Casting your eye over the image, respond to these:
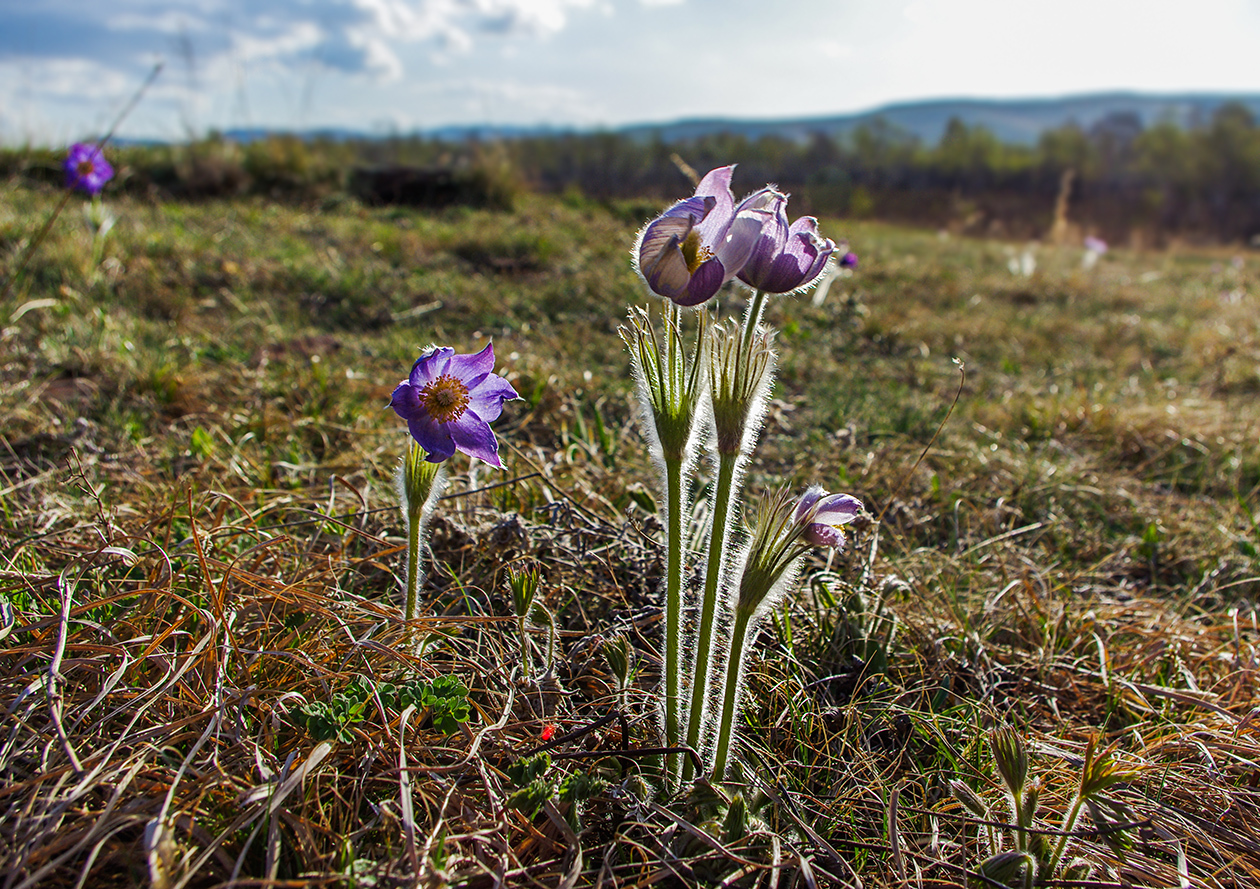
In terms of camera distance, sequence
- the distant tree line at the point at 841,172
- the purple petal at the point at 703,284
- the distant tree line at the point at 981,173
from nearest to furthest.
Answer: the purple petal at the point at 703,284, the distant tree line at the point at 841,172, the distant tree line at the point at 981,173

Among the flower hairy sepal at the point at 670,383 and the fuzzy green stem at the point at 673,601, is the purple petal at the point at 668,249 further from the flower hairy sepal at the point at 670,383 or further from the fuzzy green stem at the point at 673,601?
the fuzzy green stem at the point at 673,601

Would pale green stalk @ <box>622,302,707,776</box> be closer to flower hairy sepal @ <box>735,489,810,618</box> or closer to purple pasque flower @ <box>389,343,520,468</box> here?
flower hairy sepal @ <box>735,489,810,618</box>

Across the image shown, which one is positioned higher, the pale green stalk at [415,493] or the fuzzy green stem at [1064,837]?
the pale green stalk at [415,493]

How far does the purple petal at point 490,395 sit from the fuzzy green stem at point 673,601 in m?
0.41

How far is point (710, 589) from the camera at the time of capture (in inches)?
49.7

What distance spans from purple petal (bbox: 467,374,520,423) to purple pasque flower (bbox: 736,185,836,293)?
1.80 ft

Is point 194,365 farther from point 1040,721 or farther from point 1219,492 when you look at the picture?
point 1219,492

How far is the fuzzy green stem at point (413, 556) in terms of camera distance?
4.94ft

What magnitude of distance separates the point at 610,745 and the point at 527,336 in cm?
304

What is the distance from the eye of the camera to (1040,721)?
1.74 meters

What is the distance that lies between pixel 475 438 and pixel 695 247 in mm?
559

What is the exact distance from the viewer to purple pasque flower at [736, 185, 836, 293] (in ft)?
3.91

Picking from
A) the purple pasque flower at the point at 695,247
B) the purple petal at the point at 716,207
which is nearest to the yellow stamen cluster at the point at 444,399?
the purple pasque flower at the point at 695,247

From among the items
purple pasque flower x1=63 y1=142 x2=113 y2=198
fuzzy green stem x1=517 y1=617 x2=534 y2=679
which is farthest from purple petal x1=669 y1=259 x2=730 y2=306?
purple pasque flower x1=63 y1=142 x2=113 y2=198
